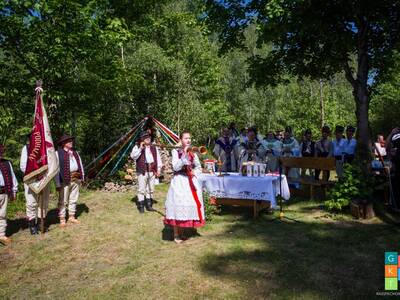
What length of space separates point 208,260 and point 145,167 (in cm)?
432

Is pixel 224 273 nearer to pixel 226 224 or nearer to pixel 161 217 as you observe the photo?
pixel 226 224

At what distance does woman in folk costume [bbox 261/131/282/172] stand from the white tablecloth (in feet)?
10.7

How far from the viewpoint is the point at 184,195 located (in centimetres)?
646

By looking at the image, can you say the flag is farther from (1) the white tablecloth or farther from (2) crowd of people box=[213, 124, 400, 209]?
(2) crowd of people box=[213, 124, 400, 209]

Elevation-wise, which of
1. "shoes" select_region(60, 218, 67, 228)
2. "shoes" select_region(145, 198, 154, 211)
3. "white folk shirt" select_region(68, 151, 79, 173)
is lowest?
"shoes" select_region(60, 218, 67, 228)

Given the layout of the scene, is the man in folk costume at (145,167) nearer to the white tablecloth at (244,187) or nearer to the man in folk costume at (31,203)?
the white tablecloth at (244,187)

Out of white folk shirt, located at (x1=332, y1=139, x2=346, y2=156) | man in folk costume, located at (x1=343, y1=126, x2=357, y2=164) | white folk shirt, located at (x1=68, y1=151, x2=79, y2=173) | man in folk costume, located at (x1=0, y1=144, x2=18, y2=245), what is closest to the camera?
man in folk costume, located at (x1=0, y1=144, x2=18, y2=245)

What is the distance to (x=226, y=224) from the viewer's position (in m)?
7.80

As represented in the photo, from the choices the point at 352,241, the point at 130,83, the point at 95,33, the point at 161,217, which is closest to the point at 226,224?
the point at 161,217

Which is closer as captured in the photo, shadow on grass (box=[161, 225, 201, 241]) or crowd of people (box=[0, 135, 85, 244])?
shadow on grass (box=[161, 225, 201, 241])

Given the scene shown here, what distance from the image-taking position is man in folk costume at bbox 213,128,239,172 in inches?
420

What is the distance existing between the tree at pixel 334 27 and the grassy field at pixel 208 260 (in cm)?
269

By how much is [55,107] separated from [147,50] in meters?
9.51

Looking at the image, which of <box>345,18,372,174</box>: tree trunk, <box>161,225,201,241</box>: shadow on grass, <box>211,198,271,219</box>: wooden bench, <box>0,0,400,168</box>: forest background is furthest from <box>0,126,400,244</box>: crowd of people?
<box>0,0,400,168</box>: forest background
